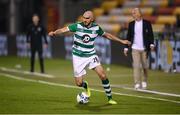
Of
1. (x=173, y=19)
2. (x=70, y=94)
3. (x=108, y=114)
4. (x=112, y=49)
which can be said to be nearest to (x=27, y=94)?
(x=70, y=94)

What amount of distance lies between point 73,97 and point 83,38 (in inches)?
81.4

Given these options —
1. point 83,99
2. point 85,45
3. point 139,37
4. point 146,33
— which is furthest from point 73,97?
point 146,33

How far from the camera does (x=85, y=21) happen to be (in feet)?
47.5

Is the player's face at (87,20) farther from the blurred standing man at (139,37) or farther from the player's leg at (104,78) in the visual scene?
the blurred standing man at (139,37)

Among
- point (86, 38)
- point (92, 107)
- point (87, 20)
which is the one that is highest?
point (87, 20)

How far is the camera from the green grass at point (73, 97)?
44.4 feet

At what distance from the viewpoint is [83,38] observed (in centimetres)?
1452

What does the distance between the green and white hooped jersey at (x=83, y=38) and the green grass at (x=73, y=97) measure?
1164 mm

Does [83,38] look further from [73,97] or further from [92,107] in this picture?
[73,97]

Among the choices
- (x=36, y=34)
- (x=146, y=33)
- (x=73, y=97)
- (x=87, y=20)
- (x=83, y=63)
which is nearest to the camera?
(x=87, y=20)

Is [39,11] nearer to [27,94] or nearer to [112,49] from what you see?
[112,49]

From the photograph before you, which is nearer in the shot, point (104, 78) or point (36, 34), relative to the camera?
point (104, 78)

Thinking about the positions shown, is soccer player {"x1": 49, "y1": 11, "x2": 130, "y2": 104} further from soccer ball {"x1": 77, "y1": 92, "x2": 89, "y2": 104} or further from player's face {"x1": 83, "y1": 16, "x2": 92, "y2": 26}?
soccer ball {"x1": 77, "y1": 92, "x2": 89, "y2": 104}

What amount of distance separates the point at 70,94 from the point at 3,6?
34.0m
